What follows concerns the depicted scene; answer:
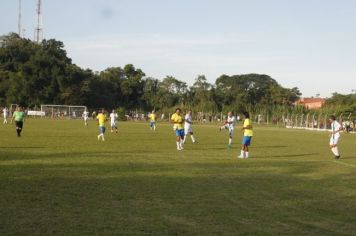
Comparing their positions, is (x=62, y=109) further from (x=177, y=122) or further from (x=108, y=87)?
(x=177, y=122)

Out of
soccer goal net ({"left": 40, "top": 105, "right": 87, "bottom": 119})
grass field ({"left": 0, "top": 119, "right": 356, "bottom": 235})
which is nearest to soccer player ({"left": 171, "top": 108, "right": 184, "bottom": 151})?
grass field ({"left": 0, "top": 119, "right": 356, "bottom": 235})

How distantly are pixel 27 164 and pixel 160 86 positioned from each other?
345ft

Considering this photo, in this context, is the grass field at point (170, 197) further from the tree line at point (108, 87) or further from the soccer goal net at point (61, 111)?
the tree line at point (108, 87)

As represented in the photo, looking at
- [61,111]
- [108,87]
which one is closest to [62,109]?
[61,111]

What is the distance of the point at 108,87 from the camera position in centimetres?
11481

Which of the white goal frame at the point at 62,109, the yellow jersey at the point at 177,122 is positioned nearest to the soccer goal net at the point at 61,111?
Answer: the white goal frame at the point at 62,109

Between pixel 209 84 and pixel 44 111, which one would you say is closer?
pixel 44 111

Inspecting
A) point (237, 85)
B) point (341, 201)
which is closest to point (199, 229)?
point (341, 201)

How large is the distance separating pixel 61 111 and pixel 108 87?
23.0m

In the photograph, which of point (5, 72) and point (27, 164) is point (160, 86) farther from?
point (27, 164)

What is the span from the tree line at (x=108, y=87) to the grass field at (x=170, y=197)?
8178cm

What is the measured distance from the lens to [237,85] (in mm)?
129375

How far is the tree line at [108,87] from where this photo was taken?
321 ft

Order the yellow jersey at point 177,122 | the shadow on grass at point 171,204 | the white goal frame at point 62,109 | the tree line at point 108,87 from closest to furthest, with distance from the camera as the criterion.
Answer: the shadow on grass at point 171,204 → the yellow jersey at point 177,122 → the white goal frame at point 62,109 → the tree line at point 108,87
